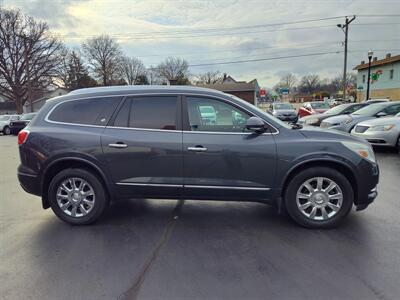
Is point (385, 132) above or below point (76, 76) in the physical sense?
below

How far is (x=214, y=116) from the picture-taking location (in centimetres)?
409

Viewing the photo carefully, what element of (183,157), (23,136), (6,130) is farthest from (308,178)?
(6,130)

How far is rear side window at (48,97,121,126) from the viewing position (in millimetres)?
4215

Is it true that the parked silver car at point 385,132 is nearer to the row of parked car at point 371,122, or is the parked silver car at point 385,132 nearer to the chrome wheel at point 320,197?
the row of parked car at point 371,122

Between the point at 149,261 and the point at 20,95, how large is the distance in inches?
1961

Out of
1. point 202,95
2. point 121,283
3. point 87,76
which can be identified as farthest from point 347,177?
point 87,76

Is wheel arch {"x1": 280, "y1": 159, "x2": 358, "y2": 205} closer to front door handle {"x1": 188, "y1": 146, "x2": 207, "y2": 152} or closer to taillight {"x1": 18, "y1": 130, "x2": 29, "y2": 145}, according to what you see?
front door handle {"x1": 188, "y1": 146, "x2": 207, "y2": 152}

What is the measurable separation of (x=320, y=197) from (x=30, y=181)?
4.07 metres

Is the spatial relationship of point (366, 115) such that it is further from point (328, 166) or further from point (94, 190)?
point (94, 190)

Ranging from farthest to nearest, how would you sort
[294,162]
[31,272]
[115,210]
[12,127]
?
[12,127], [115,210], [294,162], [31,272]

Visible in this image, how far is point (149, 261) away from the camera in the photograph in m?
3.27

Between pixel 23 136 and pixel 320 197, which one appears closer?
pixel 320 197

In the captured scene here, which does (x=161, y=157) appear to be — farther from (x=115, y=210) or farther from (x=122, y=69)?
(x=122, y=69)

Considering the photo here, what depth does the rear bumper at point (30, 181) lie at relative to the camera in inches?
167
